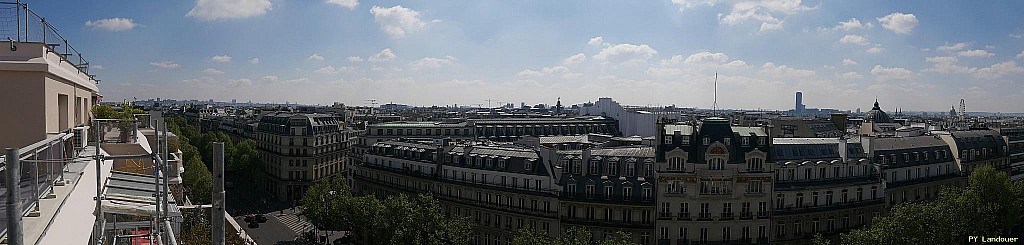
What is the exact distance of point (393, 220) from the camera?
169 feet

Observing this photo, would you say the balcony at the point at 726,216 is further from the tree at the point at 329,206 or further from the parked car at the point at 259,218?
the parked car at the point at 259,218

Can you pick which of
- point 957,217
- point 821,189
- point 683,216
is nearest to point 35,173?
point 683,216

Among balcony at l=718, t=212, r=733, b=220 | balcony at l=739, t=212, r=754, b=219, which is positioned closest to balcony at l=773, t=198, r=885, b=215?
balcony at l=739, t=212, r=754, b=219

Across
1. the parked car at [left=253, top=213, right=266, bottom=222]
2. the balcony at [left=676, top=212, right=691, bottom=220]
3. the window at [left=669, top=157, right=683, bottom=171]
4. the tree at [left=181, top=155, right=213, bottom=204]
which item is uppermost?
the window at [left=669, top=157, right=683, bottom=171]

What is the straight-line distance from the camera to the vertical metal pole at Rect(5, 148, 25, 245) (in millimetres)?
6164

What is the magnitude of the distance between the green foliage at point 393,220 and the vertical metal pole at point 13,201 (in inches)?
1621

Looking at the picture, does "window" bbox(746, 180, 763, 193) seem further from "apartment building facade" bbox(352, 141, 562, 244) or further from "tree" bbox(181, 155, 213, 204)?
"tree" bbox(181, 155, 213, 204)

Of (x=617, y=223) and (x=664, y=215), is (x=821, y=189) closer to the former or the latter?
(x=664, y=215)

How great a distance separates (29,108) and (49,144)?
576cm

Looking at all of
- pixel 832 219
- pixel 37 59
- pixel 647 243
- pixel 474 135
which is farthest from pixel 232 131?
pixel 37 59

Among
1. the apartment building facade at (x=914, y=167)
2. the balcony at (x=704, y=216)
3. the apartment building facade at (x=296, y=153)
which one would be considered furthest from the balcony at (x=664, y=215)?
the apartment building facade at (x=296, y=153)

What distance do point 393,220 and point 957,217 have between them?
43.0 meters

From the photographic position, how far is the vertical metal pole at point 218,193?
10.0m

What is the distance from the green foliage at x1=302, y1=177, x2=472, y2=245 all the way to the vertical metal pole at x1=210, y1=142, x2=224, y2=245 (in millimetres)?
37172
